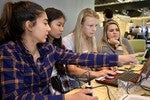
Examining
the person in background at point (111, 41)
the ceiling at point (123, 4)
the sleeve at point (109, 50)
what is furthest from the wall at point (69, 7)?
the ceiling at point (123, 4)

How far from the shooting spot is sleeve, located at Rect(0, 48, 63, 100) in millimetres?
1006

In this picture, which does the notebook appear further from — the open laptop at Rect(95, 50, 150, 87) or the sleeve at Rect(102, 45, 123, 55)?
the sleeve at Rect(102, 45, 123, 55)

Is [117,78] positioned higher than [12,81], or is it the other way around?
[12,81]

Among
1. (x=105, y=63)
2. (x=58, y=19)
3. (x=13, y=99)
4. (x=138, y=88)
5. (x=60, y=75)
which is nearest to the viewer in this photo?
(x=13, y=99)

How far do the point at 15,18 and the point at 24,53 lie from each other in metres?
0.20

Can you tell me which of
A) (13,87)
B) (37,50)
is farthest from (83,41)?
(13,87)

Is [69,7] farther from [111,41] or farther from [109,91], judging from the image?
[109,91]

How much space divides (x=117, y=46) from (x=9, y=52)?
1.63 metres

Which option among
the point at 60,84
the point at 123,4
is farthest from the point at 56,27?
the point at 123,4

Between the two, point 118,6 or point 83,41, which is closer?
point 83,41

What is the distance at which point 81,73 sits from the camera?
72.8 inches

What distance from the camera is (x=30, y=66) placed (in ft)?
3.95

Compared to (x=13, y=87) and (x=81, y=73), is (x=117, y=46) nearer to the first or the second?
(x=81, y=73)

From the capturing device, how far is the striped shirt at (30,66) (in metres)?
1.03
